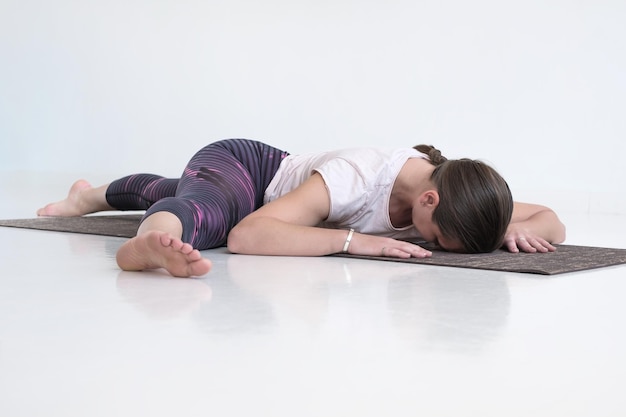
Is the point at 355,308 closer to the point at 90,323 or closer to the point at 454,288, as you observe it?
the point at 454,288

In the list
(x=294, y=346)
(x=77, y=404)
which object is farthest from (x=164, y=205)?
(x=77, y=404)

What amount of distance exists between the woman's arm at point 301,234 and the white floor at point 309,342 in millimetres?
133

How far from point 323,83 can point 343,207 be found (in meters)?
3.37

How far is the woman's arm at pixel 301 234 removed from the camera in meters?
2.06

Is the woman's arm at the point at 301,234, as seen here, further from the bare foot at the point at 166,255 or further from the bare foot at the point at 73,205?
the bare foot at the point at 73,205

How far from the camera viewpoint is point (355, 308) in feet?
4.77

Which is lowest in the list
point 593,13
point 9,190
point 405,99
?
point 9,190

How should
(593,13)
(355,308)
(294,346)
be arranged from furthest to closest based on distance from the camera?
1. (593,13)
2. (355,308)
3. (294,346)

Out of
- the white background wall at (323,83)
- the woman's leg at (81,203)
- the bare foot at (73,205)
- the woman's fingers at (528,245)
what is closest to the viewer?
the woman's fingers at (528,245)

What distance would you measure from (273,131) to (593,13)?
2.10m

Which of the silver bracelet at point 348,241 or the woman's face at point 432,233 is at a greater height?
the woman's face at point 432,233

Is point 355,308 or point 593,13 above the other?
point 593,13

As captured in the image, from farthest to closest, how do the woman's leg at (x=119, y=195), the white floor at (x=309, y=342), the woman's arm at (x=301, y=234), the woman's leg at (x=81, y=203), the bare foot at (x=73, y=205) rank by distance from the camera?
1. the bare foot at (x=73, y=205)
2. the woman's leg at (x=81, y=203)
3. the woman's leg at (x=119, y=195)
4. the woman's arm at (x=301, y=234)
5. the white floor at (x=309, y=342)

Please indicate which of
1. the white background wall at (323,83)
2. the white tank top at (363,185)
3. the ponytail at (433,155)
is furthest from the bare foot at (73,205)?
the white background wall at (323,83)
